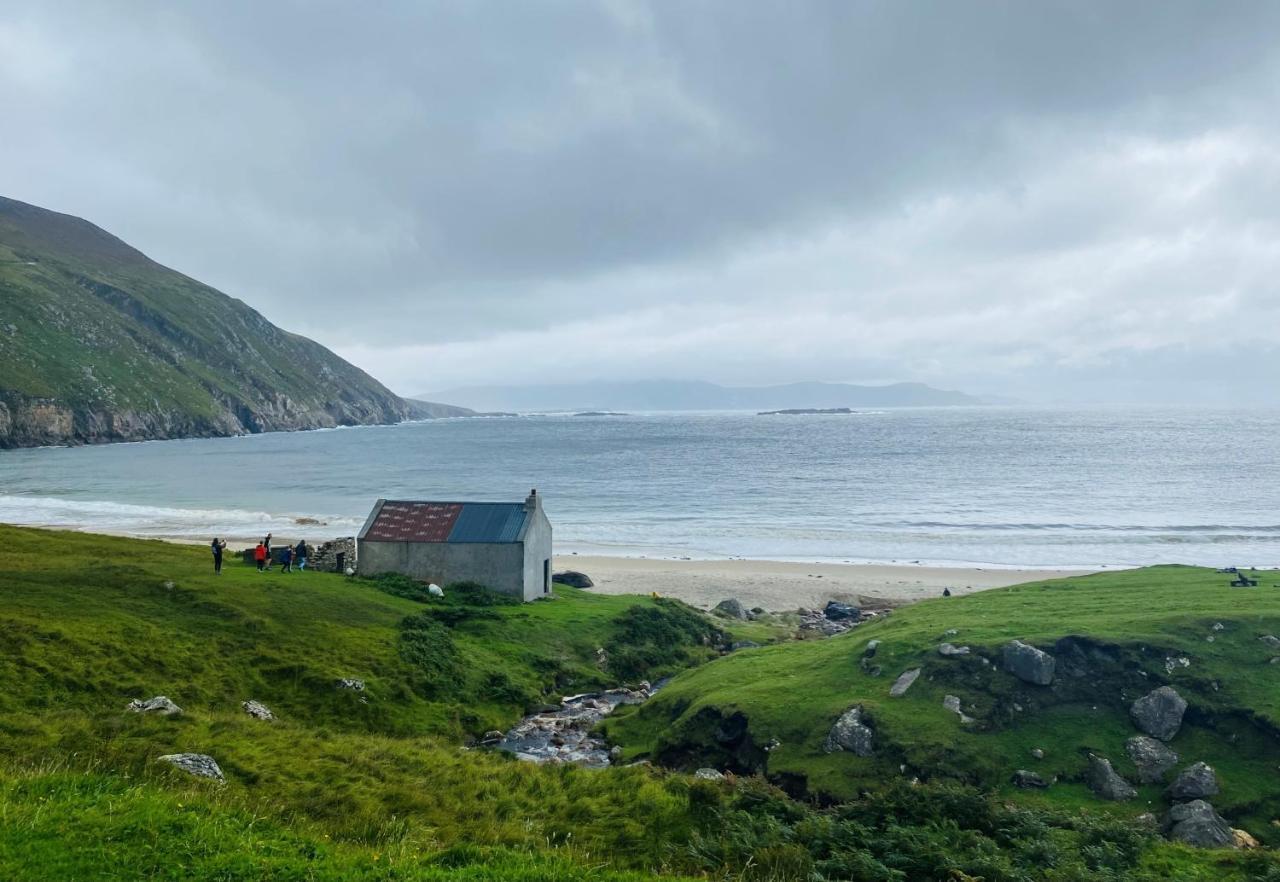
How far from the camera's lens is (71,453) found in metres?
167

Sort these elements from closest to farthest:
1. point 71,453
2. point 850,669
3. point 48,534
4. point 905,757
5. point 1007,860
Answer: point 1007,860, point 905,757, point 850,669, point 48,534, point 71,453

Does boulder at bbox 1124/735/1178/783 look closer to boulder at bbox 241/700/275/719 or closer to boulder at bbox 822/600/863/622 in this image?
boulder at bbox 241/700/275/719

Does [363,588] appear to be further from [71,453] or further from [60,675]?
[71,453]

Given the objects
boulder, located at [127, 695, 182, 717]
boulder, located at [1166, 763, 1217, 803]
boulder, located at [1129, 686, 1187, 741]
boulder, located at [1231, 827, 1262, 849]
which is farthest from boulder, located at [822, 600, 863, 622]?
boulder, located at [127, 695, 182, 717]

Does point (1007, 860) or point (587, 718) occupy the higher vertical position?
point (1007, 860)

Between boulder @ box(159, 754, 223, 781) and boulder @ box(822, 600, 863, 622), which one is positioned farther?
boulder @ box(822, 600, 863, 622)

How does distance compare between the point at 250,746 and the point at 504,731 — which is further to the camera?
the point at 504,731

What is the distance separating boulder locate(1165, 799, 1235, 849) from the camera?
16.8 m

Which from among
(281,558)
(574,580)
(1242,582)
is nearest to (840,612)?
(574,580)

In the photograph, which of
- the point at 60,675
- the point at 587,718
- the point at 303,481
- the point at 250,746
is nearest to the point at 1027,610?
the point at 587,718

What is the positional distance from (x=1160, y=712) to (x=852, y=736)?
8.49m

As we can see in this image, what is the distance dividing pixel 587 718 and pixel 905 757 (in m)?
12.7

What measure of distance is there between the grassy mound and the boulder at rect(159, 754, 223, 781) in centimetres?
1296

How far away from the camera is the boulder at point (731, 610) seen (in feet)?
155
